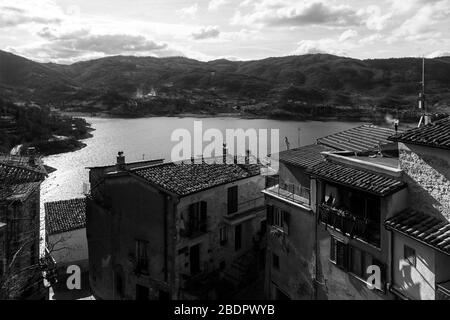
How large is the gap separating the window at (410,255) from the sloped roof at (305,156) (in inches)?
214

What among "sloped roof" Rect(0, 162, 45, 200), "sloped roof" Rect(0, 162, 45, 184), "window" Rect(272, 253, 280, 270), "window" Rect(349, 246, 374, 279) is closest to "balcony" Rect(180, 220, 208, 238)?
"window" Rect(272, 253, 280, 270)

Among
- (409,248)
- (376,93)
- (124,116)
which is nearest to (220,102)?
(124,116)

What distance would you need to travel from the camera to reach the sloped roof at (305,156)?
1627 centimetres

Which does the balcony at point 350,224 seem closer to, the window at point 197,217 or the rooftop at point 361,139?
the rooftop at point 361,139

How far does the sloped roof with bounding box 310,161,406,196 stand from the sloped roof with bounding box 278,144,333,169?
2012 millimetres

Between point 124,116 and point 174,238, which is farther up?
point 124,116

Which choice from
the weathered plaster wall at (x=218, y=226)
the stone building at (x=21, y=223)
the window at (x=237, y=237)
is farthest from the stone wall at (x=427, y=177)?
the stone building at (x=21, y=223)

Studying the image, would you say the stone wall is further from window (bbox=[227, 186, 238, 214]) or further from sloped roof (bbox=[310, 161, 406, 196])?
window (bbox=[227, 186, 238, 214])

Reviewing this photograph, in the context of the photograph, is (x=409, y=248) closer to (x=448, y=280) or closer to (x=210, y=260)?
(x=448, y=280)

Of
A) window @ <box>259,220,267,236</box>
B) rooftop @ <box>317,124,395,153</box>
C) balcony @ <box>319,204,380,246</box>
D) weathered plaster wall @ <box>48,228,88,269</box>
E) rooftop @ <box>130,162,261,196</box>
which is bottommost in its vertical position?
weathered plaster wall @ <box>48,228,88,269</box>

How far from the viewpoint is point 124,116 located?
144 m

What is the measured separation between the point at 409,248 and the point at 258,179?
462 inches

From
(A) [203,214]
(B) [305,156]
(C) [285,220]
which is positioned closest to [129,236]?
(A) [203,214]

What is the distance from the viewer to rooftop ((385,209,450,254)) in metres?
9.78
